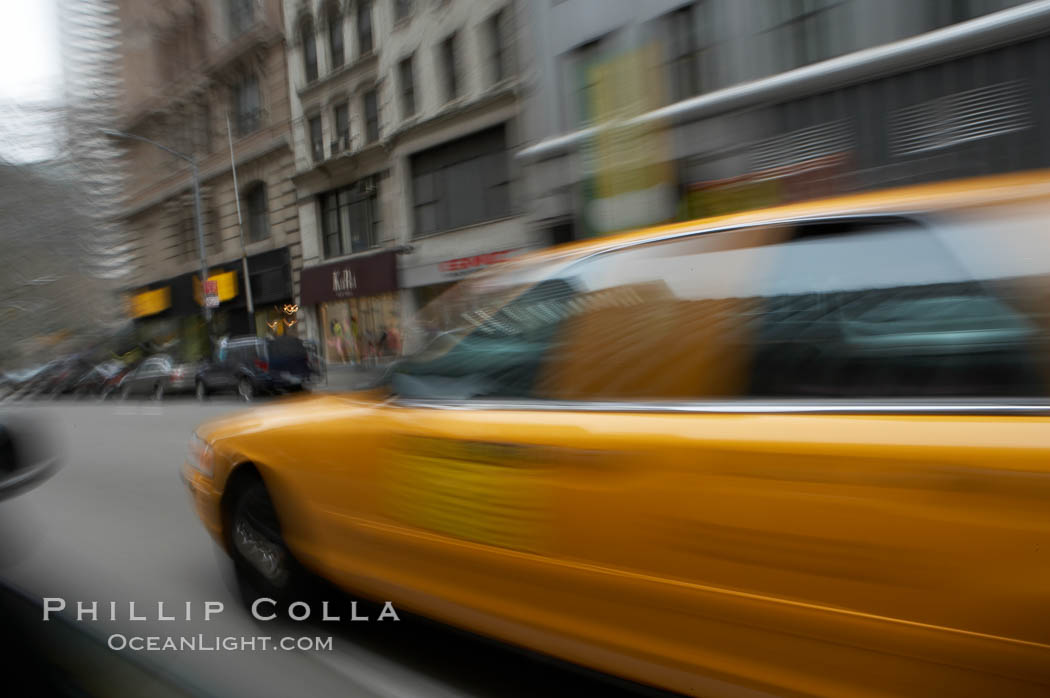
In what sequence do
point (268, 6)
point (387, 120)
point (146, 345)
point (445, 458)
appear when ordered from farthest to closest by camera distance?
point (146, 345), point (268, 6), point (387, 120), point (445, 458)

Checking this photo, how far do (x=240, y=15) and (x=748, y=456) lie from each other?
107ft

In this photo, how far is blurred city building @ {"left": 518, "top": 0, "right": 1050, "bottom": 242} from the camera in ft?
38.7

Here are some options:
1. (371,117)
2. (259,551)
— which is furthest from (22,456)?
(371,117)

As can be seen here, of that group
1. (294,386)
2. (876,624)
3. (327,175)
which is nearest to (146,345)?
(327,175)

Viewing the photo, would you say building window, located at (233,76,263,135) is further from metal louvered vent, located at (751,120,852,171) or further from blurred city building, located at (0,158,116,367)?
metal louvered vent, located at (751,120,852,171)

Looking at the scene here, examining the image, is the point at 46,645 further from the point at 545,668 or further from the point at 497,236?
the point at 497,236

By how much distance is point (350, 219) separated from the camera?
89.7ft

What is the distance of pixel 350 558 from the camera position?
10.7 ft

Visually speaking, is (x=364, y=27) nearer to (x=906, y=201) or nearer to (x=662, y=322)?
(x=662, y=322)

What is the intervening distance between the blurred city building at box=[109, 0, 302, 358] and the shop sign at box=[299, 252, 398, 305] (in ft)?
5.42

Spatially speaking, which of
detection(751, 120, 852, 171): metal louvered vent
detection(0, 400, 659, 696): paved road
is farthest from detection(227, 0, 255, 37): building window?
detection(0, 400, 659, 696): paved road

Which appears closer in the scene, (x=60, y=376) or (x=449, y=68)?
(x=449, y=68)

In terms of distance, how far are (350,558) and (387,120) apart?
23.3 metres

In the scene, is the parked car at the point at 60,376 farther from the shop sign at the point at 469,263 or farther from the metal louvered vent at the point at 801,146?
the metal louvered vent at the point at 801,146
